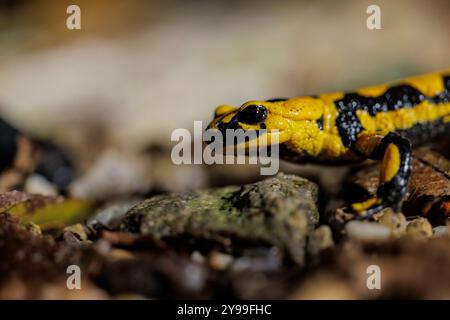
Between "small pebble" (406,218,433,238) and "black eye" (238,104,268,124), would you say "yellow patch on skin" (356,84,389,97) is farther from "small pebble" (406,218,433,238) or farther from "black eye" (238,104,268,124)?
"small pebble" (406,218,433,238)

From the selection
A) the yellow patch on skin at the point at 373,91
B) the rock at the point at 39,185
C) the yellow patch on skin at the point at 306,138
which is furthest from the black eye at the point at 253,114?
the rock at the point at 39,185

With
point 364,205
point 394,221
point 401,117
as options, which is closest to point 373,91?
point 401,117

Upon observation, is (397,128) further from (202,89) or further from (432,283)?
(202,89)

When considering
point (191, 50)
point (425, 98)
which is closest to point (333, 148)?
point (425, 98)

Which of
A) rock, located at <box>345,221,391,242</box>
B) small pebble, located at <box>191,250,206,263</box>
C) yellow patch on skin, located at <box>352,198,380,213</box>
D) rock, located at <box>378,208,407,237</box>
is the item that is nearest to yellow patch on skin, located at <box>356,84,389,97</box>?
yellow patch on skin, located at <box>352,198,380,213</box>

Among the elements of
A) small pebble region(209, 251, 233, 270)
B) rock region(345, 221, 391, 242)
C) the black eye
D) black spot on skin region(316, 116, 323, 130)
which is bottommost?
small pebble region(209, 251, 233, 270)

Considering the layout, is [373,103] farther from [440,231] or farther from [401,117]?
[440,231]
